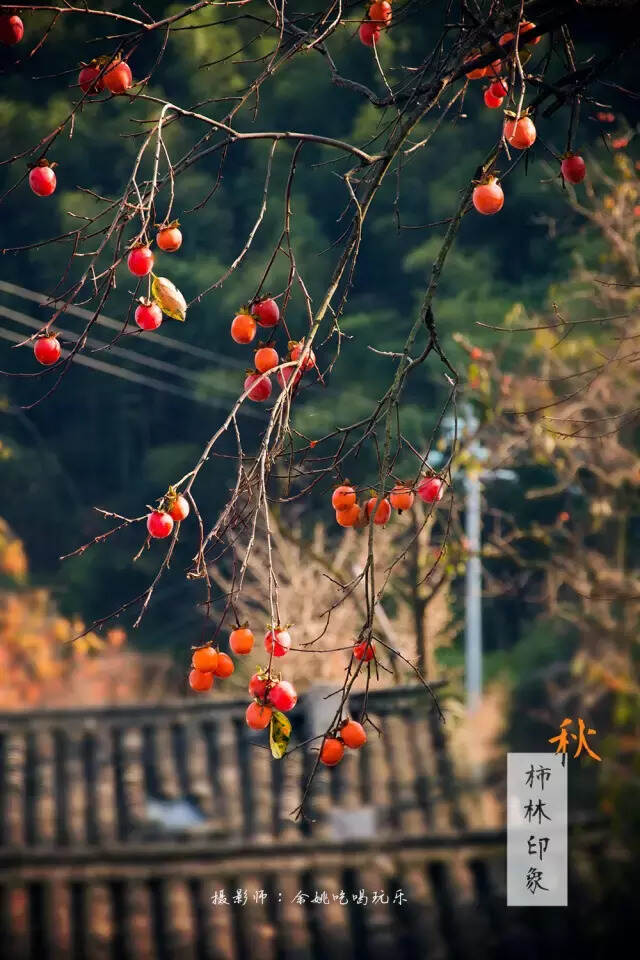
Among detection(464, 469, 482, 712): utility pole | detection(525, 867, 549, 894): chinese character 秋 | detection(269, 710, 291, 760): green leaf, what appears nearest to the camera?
detection(269, 710, 291, 760): green leaf

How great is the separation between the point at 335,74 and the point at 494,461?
341cm

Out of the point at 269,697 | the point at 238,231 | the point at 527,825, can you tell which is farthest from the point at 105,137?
the point at 269,697

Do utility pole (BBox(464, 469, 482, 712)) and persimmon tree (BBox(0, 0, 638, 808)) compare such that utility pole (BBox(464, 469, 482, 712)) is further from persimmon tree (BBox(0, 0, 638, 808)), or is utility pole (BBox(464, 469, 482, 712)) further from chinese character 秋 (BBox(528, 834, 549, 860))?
persimmon tree (BBox(0, 0, 638, 808))

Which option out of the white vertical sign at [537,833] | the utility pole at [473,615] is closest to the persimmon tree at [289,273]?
the white vertical sign at [537,833]

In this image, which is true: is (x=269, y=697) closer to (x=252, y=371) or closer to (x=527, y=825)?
(x=252, y=371)

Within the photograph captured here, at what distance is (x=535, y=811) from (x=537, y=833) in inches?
1.9

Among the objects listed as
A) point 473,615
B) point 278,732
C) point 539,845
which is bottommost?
point 539,845

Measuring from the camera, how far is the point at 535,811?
A: 219 centimetres

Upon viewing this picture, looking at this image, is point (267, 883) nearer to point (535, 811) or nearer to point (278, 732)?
point (535, 811)

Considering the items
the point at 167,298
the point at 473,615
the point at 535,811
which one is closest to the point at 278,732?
the point at 167,298

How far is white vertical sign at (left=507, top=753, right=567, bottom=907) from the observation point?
2188mm

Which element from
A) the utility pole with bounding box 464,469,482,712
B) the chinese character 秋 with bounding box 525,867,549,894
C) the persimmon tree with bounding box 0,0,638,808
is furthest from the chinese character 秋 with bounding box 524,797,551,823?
the utility pole with bounding box 464,469,482,712

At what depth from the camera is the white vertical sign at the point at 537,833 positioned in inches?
86.1

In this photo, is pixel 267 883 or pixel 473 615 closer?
pixel 267 883
